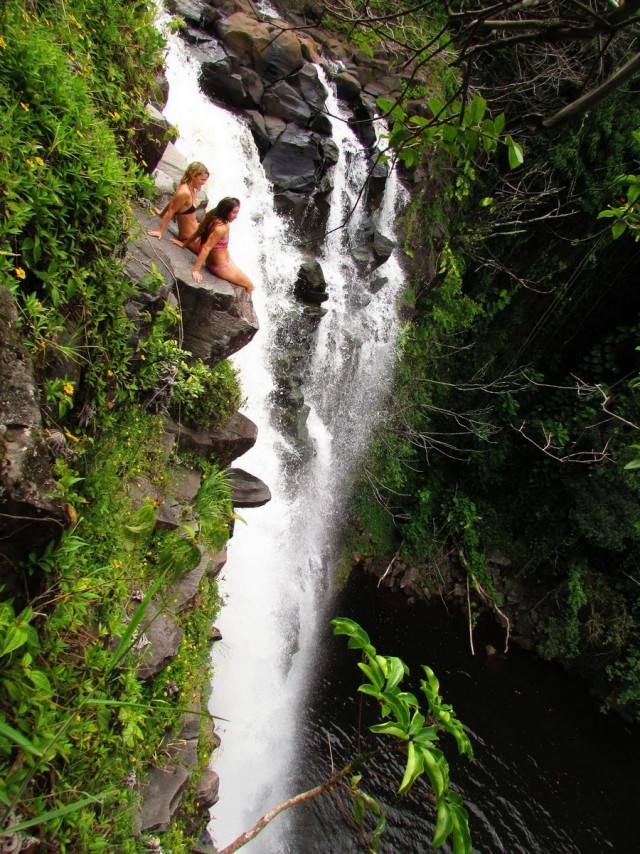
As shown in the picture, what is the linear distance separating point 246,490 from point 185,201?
2923mm

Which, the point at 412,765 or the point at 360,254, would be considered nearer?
the point at 412,765

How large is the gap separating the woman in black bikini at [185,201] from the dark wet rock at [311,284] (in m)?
2.41

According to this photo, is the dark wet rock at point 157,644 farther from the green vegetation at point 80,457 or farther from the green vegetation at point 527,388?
the green vegetation at point 527,388

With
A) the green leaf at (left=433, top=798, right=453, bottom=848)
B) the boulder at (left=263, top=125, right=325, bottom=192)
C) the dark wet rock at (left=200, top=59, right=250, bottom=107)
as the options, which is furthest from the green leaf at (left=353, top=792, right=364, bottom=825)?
the dark wet rock at (left=200, top=59, right=250, bottom=107)

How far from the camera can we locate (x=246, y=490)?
5582 millimetres

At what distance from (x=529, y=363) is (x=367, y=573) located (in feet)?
15.6

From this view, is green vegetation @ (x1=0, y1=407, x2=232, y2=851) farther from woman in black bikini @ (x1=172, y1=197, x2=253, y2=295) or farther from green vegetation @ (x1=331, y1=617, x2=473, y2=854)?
woman in black bikini @ (x1=172, y1=197, x2=253, y2=295)

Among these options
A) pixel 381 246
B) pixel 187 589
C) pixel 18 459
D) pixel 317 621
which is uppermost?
pixel 381 246

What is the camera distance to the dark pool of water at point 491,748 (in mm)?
5766

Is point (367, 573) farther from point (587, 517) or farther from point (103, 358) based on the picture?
point (103, 358)

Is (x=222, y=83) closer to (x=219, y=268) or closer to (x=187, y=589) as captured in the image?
(x=219, y=268)

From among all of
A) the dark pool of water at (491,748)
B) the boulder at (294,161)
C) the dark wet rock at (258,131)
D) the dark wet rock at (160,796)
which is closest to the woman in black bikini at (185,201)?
the boulder at (294,161)

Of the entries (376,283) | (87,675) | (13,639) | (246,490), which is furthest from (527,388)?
→ (13,639)

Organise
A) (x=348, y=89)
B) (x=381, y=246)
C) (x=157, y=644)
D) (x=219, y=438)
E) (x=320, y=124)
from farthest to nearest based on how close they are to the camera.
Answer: (x=348, y=89)
(x=381, y=246)
(x=320, y=124)
(x=219, y=438)
(x=157, y=644)
